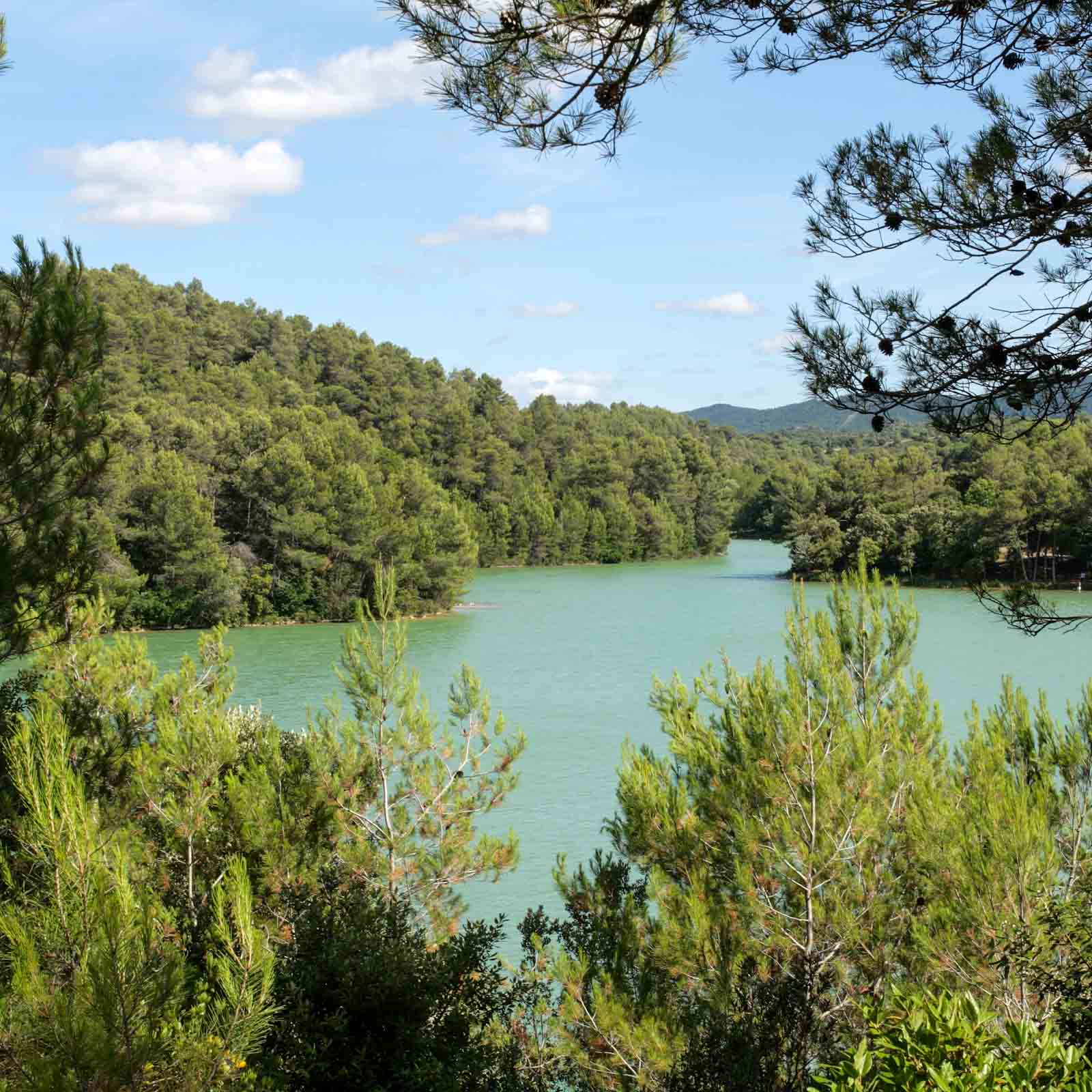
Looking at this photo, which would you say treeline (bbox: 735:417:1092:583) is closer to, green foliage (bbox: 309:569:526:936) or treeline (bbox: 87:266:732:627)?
treeline (bbox: 87:266:732:627)

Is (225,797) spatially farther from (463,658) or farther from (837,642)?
(463,658)

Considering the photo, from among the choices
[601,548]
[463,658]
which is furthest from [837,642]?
[601,548]

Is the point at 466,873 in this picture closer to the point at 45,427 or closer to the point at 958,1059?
the point at 45,427

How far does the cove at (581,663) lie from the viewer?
1279cm

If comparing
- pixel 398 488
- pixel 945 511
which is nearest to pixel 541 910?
pixel 398 488

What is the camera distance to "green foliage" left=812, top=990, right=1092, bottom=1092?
1.82 m

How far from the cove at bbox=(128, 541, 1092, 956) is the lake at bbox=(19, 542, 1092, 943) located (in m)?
0.04

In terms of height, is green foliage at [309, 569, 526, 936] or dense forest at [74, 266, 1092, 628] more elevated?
dense forest at [74, 266, 1092, 628]

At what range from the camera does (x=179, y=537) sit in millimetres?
27797

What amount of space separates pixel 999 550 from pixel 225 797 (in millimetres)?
27419

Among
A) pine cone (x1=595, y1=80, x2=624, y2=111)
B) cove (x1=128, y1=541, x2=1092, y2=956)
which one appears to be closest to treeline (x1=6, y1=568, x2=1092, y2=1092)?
cove (x1=128, y1=541, x2=1092, y2=956)

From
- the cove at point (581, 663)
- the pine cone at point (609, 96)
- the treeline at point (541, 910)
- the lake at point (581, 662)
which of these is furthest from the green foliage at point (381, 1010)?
the lake at point (581, 662)

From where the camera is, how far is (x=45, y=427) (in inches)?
174

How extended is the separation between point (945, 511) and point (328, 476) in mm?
18963
